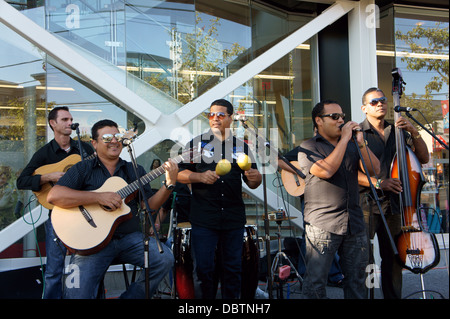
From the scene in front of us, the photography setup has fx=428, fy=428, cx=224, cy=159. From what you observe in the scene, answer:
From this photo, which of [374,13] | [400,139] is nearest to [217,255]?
[400,139]

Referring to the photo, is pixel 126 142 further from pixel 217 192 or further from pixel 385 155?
pixel 385 155

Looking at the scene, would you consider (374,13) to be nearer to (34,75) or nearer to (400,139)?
(400,139)

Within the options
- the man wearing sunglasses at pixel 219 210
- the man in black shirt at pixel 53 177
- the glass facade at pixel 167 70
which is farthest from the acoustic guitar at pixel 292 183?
the man in black shirt at pixel 53 177

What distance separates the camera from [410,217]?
11.9 ft

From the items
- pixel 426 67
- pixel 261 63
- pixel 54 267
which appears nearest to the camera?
pixel 54 267

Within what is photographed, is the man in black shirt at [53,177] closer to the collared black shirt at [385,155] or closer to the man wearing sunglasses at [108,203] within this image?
the man wearing sunglasses at [108,203]

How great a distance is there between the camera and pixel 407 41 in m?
7.33

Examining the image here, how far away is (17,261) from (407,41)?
7.01 metres

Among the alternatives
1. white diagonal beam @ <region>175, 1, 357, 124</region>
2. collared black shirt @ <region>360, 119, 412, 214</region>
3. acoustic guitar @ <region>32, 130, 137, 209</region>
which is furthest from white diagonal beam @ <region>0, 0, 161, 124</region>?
collared black shirt @ <region>360, 119, 412, 214</region>

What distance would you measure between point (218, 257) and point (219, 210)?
1.55 feet

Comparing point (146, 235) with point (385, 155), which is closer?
point (146, 235)

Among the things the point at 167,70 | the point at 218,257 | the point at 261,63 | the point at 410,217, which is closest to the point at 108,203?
the point at 218,257

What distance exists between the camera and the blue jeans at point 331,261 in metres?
3.34

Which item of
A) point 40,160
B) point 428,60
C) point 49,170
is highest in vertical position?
point 428,60
